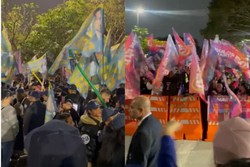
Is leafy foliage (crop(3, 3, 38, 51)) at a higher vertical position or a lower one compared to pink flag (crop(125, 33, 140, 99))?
higher

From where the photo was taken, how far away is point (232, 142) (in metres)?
1.42

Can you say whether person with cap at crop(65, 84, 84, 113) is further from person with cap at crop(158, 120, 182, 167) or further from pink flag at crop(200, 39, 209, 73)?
pink flag at crop(200, 39, 209, 73)

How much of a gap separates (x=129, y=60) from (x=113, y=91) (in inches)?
38.5

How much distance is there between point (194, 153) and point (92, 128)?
101 inches

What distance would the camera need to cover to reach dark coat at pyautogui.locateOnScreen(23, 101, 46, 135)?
2168 millimetres

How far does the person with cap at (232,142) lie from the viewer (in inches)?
54.8

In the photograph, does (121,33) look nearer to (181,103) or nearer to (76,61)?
(76,61)

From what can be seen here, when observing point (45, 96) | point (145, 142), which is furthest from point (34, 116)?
point (145, 142)

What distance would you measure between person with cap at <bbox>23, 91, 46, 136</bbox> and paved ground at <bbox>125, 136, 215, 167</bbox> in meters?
1.98

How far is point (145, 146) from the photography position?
2.44 meters

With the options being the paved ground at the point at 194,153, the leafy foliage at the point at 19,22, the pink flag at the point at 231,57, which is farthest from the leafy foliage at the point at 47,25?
the pink flag at the point at 231,57

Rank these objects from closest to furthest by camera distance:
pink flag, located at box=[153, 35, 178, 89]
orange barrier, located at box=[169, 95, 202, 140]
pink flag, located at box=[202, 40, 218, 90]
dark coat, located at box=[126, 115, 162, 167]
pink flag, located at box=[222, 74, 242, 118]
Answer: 1. dark coat, located at box=[126, 115, 162, 167]
2. pink flag, located at box=[153, 35, 178, 89]
3. pink flag, located at box=[202, 40, 218, 90]
4. pink flag, located at box=[222, 74, 242, 118]
5. orange barrier, located at box=[169, 95, 202, 140]

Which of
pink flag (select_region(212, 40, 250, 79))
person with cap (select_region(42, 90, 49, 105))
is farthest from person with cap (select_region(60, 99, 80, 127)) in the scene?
pink flag (select_region(212, 40, 250, 79))

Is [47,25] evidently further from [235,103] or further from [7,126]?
[235,103]
